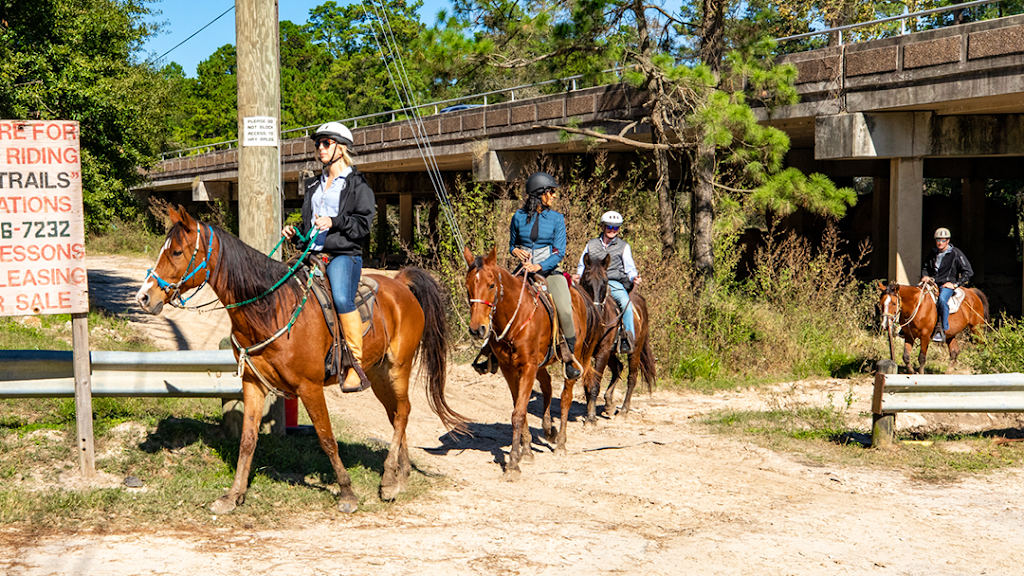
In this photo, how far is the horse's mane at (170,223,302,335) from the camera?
6320 mm

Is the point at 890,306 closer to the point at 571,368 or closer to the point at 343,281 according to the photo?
the point at 571,368

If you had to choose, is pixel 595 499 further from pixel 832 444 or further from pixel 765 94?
pixel 765 94

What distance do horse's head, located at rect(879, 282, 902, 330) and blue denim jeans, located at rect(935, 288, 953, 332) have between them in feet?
2.40

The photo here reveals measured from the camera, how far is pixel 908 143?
17516mm

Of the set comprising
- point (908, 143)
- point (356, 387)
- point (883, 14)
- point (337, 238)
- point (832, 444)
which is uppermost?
point (883, 14)

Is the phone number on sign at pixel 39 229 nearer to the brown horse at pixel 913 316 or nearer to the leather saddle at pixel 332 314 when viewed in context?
the leather saddle at pixel 332 314

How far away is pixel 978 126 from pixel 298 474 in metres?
16.1

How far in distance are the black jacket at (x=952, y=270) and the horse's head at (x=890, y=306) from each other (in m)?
0.98

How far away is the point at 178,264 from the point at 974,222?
3172cm

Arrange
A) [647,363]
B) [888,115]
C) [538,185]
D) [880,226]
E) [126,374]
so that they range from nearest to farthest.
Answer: [126,374], [538,185], [647,363], [888,115], [880,226]

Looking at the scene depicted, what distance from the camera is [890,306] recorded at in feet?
46.4

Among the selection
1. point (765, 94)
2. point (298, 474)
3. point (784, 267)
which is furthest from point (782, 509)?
point (765, 94)

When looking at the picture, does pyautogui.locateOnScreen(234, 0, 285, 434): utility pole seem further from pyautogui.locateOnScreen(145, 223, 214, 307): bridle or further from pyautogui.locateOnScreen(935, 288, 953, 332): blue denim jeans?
pyautogui.locateOnScreen(935, 288, 953, 332): blue denim jeans

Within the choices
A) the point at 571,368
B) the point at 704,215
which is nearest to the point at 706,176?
the point at 704,215
